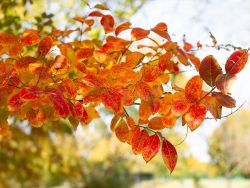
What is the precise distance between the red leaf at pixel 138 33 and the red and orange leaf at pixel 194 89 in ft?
1.78

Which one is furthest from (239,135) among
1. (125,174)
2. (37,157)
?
(37,157)

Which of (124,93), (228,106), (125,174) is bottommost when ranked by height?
(125,174)

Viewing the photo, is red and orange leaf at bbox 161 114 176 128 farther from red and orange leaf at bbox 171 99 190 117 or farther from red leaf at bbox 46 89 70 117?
red leaf at bbox 46 89 70 117

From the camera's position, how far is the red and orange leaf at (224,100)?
4.14ft

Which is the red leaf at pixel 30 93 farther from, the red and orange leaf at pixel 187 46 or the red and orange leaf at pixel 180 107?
the red and orange leaf at pixel 187 46

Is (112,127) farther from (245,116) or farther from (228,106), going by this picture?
(245,116)

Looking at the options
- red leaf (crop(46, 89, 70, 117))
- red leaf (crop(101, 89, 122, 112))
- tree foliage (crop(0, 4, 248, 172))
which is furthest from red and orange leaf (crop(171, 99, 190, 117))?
red leaf (crop(46, 89, 70, 117))

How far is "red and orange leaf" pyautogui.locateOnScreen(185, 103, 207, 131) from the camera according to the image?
4.50 ft

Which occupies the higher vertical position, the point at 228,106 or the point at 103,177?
the point at 228,106

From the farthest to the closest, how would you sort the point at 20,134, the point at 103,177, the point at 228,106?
the point at 103,177
the point at 20,134
the point at 228,106

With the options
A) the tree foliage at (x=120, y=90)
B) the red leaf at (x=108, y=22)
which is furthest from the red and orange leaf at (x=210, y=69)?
the red leaf at (x=108, y=22)

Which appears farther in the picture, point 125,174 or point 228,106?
point 125,174

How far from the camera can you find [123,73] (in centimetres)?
154

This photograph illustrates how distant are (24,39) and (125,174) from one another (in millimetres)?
12486
